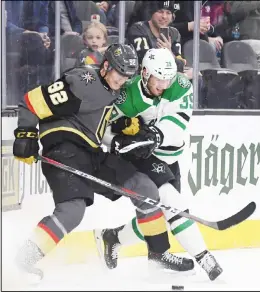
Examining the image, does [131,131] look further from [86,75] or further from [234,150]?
[234,150]

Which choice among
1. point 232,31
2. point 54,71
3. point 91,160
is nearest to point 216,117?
point 232,31

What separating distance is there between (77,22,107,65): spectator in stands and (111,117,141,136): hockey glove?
0.69 metres

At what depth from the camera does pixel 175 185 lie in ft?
11.9

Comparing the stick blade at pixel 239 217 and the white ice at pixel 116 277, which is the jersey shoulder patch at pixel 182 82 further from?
the white ice at pixel 116 277

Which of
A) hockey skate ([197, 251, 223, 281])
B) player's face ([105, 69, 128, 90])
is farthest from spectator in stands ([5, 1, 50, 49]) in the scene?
hockey skate ([197, 251, 223, 281])

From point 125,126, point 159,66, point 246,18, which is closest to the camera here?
point 159,66

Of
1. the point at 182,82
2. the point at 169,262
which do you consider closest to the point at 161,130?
the point at 182,82

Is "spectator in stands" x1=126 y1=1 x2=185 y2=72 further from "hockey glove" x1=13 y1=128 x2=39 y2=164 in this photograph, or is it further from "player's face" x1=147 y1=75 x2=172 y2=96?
"hockey glove" x1=13 y1=128 x2=39 y2=164

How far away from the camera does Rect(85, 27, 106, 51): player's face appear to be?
4.11 meters

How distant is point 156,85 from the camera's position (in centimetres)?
336

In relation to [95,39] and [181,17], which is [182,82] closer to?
[95,39]

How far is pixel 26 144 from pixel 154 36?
125 centimetres

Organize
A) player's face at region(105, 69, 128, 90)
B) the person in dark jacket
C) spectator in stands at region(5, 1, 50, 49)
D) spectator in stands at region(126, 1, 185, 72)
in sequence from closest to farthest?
1. player's face at region(105, 69, 128, 90)
2. spectator in stands at region(5, 1, 50, 49)
3. spectator in stands at region(126, 1, 185, 72)
4. the person in dark jacket

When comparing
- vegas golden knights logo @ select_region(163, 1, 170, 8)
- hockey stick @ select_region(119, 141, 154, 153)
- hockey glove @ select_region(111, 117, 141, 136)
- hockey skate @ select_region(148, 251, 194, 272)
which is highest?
vegas golden knights logo @ select_region(163, 1, 170, 8)
